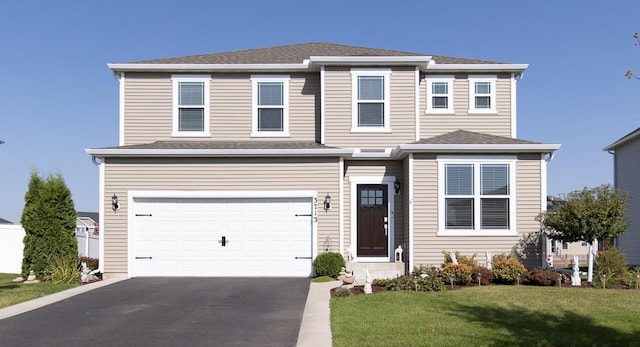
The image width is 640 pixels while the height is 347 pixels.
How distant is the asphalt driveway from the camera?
9352 millimetres

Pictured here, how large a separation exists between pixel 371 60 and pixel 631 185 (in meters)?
14.5

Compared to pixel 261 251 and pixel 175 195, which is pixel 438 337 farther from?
pixel 175 195

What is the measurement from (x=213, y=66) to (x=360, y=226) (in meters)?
6.32

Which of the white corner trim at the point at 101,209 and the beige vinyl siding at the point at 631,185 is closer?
the white corner trim at the point at 101,209

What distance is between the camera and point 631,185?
26.5 meters

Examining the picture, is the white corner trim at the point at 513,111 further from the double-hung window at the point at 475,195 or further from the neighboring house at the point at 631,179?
the neighboring house at the point at 631,179

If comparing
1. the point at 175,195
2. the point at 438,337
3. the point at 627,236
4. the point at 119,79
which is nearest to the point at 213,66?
the point at 119,79

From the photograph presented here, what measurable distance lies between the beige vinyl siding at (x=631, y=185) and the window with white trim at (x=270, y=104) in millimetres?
14794

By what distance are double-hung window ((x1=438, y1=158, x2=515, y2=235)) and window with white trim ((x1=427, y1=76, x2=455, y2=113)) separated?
2986 millimetres

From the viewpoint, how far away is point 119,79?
19.2 metres

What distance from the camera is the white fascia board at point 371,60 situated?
18.2 meters

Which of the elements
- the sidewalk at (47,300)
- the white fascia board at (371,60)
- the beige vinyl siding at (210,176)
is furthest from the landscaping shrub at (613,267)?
the sidewalk at (47,300)

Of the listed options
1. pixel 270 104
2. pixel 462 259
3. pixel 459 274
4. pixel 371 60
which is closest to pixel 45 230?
pixel 270 104

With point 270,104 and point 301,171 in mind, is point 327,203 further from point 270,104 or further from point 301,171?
point 270,104
